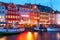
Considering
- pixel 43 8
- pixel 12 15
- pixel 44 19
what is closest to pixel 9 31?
pixel 12 15

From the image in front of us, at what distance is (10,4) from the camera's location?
4144 centimetres

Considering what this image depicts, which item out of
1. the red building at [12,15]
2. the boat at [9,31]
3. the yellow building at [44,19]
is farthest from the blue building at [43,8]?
the boat at [9,31]

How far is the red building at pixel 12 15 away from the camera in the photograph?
4116cm

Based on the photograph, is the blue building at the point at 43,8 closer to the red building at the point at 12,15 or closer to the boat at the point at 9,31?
the red building at the point at 12,15

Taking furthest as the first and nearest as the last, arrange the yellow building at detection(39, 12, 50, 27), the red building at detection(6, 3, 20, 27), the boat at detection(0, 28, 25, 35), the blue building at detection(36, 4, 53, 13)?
1. the blue building at detection(36, 4, 53, 13)
2. the yellow building at detection(39, 12, 50, 27)
3. the red building at detection(6, 3, 20, 27)
4. the boat at detection(0, 28, 25, 35)

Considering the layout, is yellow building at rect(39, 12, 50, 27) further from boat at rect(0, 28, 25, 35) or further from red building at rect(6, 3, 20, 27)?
boat at rect(0, 28, 25, 35)

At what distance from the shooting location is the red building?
4116cm

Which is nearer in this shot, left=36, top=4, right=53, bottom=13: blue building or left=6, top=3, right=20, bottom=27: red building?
left=6, top=3, right=20, bottom=27: red building

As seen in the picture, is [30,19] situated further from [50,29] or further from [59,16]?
[59,16]

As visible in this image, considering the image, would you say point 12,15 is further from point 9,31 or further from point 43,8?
point 43,8

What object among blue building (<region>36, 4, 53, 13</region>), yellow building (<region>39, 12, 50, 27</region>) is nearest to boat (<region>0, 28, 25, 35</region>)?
yellow building (<region>39, 12, 50, 27</region>)

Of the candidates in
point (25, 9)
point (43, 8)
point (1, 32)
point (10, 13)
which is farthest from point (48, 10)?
point (1, 32)

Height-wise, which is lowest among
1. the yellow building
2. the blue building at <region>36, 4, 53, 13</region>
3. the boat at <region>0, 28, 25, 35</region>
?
the boat at <region>0, 28, 25, 35</region>

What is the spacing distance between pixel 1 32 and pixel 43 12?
23.3 meters
